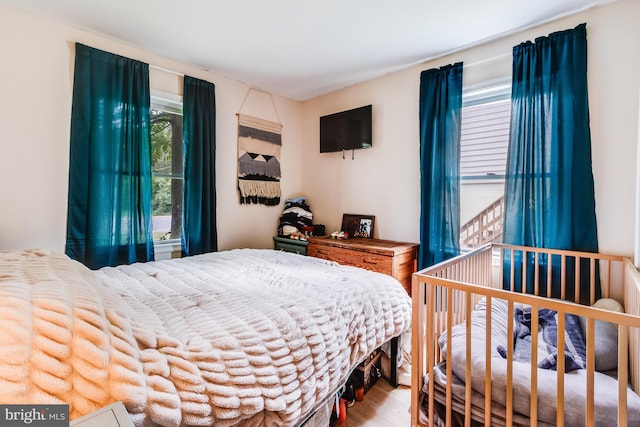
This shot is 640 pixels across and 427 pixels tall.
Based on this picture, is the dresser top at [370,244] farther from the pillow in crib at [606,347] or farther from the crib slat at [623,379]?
the crib slat at [623,379]

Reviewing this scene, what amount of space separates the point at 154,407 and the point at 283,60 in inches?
111

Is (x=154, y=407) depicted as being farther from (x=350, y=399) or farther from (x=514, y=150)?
(x=514, y=150)

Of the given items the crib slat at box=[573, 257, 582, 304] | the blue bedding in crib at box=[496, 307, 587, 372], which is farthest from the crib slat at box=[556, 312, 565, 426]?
the crib slat at box=[573, 257, 582, 304]

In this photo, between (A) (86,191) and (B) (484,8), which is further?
(A) (86,191)

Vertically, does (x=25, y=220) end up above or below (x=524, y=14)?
below

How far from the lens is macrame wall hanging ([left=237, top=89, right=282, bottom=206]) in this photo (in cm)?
338

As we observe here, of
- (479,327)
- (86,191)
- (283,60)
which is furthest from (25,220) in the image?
(479,327)

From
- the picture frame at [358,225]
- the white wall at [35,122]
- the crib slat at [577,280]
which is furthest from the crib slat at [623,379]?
the white wall at [35,122]

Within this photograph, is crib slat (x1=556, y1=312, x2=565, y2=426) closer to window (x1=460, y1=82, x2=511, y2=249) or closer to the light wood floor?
the light wood floor

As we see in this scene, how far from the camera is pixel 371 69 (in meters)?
2.98

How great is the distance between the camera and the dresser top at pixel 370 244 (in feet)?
8.58

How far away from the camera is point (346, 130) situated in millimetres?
3359

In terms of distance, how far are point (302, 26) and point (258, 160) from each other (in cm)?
163

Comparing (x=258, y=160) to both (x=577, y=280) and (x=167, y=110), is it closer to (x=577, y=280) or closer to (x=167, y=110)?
(x=167, y=110)
